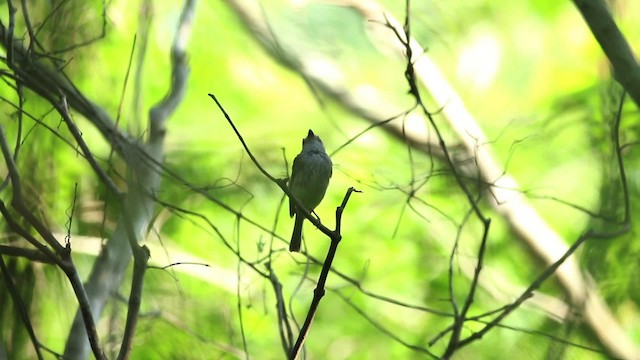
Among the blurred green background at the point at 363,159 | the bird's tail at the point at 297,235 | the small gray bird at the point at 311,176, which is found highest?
the blurred green background at the point at 363,159

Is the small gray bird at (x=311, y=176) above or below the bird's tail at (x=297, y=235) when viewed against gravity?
above

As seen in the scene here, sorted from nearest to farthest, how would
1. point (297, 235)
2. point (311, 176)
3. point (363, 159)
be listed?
point (297, 235)
point (311, 176)
point (363, 159)

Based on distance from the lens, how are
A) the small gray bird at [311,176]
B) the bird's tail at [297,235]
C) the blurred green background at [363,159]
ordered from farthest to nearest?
the blurred green background at [363,159] → the small gray bird at [311,176] → the bird's tail at [297,235]

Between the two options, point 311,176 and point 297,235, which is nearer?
point 297,235

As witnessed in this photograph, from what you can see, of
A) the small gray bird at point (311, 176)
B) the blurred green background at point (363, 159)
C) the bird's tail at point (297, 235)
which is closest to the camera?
the bird's tail at point (297, 235)

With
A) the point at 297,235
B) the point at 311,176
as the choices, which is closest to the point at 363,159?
the point at 311,176

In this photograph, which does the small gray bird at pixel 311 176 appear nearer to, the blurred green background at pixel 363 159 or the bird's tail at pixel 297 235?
→ the bird's tail at pixel 297 235

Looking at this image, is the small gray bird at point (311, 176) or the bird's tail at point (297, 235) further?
the small gray bird at point (311, 176)

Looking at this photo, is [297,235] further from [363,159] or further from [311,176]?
[363,159]

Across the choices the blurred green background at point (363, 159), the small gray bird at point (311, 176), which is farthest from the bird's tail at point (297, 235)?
the blurred green background at point (363, 159)

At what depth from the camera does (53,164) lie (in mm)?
3678

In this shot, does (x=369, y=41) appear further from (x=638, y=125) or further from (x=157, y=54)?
(x=638, y=125)

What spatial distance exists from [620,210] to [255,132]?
349cm

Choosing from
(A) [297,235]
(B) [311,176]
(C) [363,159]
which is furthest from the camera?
(C) [363,159]
